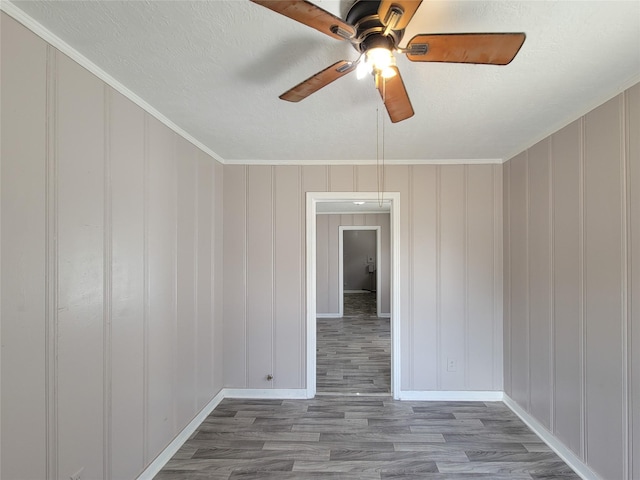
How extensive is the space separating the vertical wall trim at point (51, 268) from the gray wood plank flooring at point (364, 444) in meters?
1.06

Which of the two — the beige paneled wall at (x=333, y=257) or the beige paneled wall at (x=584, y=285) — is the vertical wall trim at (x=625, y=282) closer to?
the beige paneled wall at (x=584, y=285)

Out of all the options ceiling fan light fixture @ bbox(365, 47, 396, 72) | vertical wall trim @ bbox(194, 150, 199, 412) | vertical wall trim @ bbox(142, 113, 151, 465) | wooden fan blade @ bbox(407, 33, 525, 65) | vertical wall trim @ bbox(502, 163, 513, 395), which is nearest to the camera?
wooden fan blade @ bbox(407, 33, 525, 65)

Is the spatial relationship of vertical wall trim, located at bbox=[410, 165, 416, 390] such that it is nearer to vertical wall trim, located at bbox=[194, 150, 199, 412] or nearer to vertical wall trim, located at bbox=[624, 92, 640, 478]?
vertical wall trim, located at bbox=[624, 92, 640, 478]

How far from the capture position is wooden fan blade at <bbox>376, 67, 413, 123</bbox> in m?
1.28

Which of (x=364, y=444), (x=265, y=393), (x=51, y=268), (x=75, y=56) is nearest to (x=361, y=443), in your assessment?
(x=364, y=444)

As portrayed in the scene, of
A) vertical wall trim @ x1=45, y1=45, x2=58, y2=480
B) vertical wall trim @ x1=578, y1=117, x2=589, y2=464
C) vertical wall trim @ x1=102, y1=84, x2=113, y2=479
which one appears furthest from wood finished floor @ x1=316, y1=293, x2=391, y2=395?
vertical wall trim @ x1=45, y1=45, x2=58, y2=480

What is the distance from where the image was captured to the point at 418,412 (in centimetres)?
289

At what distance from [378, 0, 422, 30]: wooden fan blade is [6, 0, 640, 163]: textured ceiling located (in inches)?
10.2

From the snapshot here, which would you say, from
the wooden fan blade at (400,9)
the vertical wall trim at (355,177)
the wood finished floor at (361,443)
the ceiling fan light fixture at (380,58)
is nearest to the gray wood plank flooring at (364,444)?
the wood finished floor at (361,443)

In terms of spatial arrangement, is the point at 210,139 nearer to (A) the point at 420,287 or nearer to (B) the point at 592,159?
(A) the point at 420,287

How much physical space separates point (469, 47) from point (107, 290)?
80.9 inches

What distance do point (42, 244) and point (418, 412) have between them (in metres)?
3.15

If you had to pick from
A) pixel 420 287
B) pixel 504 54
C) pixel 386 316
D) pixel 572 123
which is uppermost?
pixel 572 123

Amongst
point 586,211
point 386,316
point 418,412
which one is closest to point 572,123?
point 586,211
